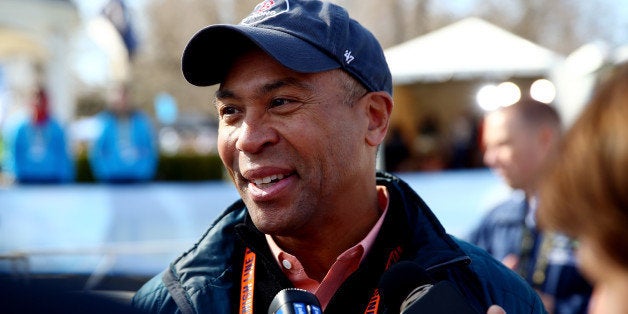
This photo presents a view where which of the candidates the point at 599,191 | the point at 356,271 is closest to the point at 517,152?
the point at 356,271

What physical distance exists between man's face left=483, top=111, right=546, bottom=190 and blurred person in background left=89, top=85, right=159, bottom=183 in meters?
5.36

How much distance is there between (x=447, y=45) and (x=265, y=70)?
1209cm

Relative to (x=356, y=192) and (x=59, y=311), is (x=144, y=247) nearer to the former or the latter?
(x=356, y=192)

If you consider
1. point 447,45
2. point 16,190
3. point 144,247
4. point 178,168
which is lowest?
point 178,168

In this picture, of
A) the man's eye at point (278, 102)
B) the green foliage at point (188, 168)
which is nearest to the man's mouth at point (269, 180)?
the man's eye at point (278, 102)

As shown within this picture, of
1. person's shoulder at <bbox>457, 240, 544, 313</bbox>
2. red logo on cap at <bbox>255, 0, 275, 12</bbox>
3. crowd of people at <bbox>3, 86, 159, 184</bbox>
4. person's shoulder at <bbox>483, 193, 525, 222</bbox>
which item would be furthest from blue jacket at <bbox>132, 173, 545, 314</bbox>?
crowd of people at <bbox>3, 86, 159, 184</bbox>

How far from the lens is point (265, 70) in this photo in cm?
231

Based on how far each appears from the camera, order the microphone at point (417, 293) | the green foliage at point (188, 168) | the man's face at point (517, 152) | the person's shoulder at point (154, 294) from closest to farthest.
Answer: the microphone at point (417, 293)
the person's shoulder at point (154, 294)
the man's face at point (517, 152)
the green foliage at point (188, 168)

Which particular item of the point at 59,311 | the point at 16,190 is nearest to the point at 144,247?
the point at 16,190

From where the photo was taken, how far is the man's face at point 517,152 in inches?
175

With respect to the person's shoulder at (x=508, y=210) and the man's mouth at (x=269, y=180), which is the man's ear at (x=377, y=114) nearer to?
the man's mouth at (x=269, y=180)

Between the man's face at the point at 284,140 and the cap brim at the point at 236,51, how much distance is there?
0.04 metres

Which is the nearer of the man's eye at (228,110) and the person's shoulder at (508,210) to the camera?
the man's eye at (228,110)

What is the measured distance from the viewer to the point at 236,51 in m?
2.36
